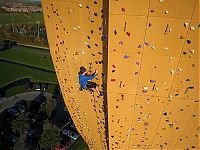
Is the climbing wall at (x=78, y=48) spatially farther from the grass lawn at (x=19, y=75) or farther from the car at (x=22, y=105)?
the grass lawn at (x=19, y=75)

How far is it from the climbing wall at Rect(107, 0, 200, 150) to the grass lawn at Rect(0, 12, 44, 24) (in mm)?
44907

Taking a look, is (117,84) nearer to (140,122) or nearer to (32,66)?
(140,122)

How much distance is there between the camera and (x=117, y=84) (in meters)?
4.84

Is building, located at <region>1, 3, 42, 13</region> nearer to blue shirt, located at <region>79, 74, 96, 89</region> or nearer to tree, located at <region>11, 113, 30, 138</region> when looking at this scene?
tree, located at <region>11, 113, 30, 138</region>

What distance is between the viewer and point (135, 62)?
14.6 ft

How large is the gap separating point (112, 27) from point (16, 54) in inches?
1286

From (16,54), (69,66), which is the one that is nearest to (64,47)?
(69,66)

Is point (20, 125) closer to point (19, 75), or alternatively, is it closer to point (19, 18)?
point (19, 75)

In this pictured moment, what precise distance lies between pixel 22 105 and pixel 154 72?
65.6 ft

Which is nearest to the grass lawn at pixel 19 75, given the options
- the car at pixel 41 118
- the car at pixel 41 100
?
the car at pixel 41 100

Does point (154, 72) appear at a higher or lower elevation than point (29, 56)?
higher

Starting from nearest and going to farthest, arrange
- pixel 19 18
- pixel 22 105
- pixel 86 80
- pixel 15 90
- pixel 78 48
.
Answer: pixel 78 48 → pixel 86 80 → pixel 22 105 → pixel 15 90 → pixel 19 18

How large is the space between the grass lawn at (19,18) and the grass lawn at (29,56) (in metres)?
11.2

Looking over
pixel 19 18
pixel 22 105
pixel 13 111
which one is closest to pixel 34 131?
pixel 13 111
